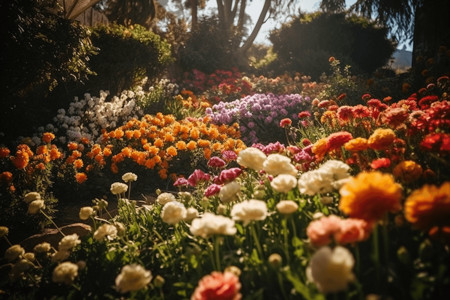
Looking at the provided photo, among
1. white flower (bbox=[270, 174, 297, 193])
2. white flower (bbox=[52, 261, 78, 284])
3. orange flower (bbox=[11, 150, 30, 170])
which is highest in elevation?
white flower (bbox=[270, 174, 297, 193])

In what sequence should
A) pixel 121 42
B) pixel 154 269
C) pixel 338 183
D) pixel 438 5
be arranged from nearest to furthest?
pixel 338 183 → pixel 154 269 → pixel 121 42 → pixel 438 5

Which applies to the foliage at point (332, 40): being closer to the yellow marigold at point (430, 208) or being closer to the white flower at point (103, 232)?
the white flower at point (103, 232)

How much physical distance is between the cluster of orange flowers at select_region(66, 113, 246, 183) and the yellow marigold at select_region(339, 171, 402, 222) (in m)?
2.65

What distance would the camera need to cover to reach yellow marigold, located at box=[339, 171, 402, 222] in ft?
3.05

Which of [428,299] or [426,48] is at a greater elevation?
[426,48]

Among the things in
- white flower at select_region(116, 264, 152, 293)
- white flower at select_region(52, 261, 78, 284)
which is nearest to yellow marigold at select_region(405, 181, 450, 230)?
white flower at select_region(116, 264, 152, 293)

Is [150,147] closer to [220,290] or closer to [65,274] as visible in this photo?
[65,274]

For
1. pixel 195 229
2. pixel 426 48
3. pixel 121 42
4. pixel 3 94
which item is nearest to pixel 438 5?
pixel 426 48

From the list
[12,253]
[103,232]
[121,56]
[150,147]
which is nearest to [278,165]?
[103,232]

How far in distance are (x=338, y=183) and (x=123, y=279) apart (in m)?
1.20

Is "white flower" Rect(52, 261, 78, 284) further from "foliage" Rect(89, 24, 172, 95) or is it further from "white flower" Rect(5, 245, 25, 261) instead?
"foliage" Rect(89, 24, 172, 95)

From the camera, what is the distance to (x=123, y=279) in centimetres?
119

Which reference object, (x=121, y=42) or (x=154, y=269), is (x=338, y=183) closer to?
(x=154, y=269)

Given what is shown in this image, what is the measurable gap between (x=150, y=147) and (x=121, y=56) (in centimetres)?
337
